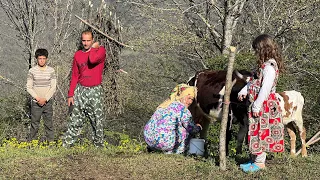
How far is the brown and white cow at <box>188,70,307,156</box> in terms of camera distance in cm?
638

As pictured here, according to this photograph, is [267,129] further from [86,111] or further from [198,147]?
[86,111]

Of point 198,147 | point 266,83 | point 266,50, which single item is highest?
point 266,50

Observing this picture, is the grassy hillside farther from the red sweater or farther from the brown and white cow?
the red sweater

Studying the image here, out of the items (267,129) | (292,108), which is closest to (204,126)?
(292,108)

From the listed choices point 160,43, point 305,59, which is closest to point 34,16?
point 160,43

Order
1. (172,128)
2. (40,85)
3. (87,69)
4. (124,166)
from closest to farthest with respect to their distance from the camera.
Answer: (124,166) < (172,128) < (87,69) < (40,85)

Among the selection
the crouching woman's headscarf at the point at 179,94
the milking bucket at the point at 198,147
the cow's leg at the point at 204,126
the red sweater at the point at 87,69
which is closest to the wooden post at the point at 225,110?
the milking bucket at the point at 198,147

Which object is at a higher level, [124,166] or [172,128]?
[172,128]

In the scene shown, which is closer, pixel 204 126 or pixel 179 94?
pixel 179 94

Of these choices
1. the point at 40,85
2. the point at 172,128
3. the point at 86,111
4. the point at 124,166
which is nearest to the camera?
the point at 124,166

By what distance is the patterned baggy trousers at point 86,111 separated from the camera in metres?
6.51

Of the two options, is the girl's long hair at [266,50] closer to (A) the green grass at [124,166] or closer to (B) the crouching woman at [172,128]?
(A) the green grass at [124,166]

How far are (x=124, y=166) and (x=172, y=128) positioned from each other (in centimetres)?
121

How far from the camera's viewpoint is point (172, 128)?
6367mm
